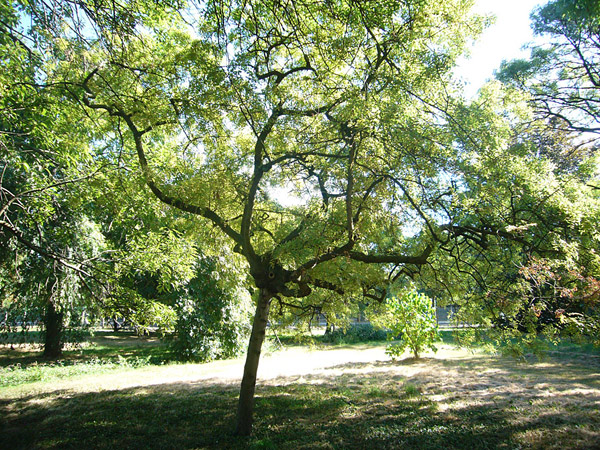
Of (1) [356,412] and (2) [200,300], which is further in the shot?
(2) [200,300]

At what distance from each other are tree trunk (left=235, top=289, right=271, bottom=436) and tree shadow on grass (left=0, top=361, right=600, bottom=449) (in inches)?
10.1

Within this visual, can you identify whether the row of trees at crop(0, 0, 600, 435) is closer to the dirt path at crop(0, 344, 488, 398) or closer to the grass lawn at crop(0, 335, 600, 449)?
the grass lawn at crop(0, 335, 600, 449)

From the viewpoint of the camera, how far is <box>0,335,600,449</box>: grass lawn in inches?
241

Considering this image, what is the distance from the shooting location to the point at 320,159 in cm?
709

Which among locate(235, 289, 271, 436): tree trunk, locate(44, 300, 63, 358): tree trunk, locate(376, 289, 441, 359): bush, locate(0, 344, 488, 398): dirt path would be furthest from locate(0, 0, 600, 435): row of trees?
locate(44, 300, 63, 358): tree trunk

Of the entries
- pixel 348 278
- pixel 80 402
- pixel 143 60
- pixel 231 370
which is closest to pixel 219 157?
pixel 143 60

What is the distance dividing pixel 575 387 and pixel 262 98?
1000 cm

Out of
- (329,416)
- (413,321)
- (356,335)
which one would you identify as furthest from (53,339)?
(356,335)

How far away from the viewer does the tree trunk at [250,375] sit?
21.5 feet

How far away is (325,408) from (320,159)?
528cm

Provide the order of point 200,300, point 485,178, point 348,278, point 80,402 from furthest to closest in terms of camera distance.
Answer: point 200,300 < point 80,402 < point 348,278 < point 485,178

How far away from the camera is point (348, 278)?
693 cm

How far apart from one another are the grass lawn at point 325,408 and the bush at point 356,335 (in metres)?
11.1

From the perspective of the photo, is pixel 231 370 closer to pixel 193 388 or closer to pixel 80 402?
pixel 193 388
